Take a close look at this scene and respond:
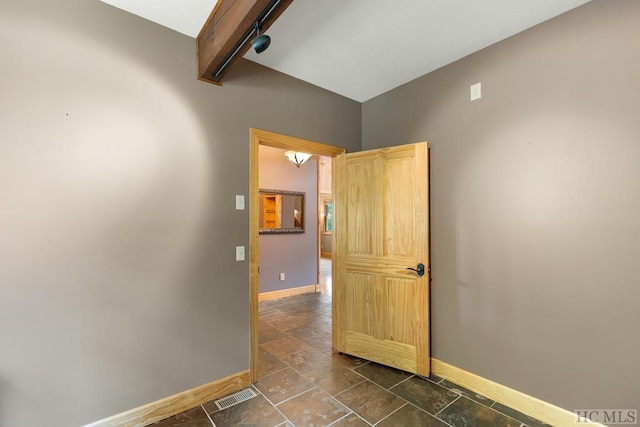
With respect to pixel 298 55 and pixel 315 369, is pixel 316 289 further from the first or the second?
pixel 298 55

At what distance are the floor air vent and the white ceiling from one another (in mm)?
2822

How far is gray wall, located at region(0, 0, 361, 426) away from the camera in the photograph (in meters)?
1.60

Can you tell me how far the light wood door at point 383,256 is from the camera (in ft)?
8.29

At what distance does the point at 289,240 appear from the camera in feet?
17.4

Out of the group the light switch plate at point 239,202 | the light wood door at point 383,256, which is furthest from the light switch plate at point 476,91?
the light switch plate at point 239,202

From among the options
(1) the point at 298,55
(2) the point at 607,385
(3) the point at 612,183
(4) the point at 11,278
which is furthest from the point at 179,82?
(2) the point at 607,385

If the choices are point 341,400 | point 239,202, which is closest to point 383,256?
point 341,400

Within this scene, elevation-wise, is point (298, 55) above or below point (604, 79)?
above

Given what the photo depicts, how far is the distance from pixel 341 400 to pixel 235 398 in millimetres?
838

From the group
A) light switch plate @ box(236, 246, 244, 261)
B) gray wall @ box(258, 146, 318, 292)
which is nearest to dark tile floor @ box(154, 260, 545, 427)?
light switch plate @ box(236, 246, 244, 261)

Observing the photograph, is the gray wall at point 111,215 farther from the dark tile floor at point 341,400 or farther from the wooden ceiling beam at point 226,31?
the dark tile floor at point 341,400

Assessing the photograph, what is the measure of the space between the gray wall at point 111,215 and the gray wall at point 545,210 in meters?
1.85

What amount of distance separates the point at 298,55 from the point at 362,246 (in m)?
1.88

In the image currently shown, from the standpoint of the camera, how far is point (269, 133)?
255cm
